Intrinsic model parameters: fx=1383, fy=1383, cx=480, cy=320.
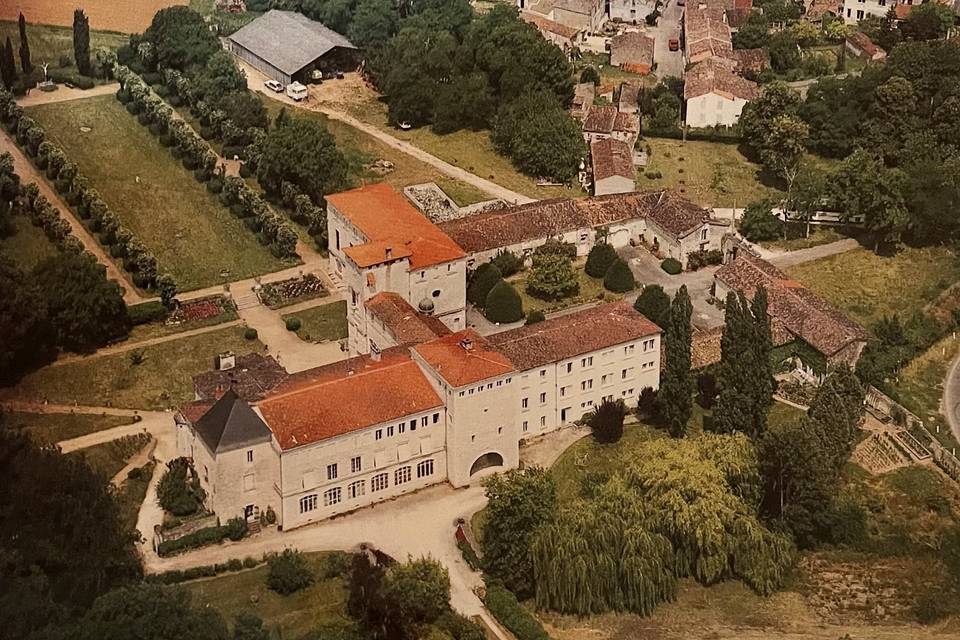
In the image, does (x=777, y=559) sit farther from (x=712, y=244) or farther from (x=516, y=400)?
(x=712, y=244)

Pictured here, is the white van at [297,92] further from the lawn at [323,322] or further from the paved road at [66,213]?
the lawn at [323,322]

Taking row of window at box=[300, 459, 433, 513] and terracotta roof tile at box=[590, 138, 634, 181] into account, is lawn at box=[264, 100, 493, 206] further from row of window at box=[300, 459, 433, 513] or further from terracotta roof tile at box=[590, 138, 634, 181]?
row of window at box=[300, 459, 433, 513]

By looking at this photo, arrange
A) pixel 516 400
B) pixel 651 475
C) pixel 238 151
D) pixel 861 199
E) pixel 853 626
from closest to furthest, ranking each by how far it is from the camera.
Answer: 1. pixel 853 626
2. pixel 651 475
3. pixel 516 400
4. pixel 861 199
5. pixel 238 151

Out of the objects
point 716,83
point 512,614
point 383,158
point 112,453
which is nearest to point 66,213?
point 383,158

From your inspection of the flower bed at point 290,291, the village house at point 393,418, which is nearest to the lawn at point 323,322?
the flower bed at point 290,291

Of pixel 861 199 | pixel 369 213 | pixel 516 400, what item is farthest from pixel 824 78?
pixel 516 400
